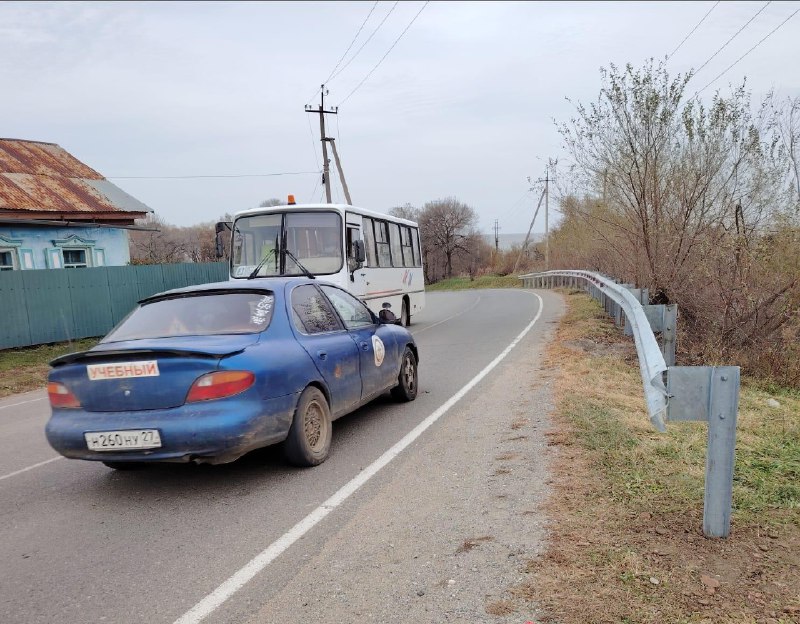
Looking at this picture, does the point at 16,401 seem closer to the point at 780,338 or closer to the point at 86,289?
the point at 86,289

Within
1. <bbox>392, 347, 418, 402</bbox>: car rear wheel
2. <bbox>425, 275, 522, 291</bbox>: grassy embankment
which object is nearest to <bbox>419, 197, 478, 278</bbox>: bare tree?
<bbox>425, 275, 522, 291</bbox>: grassy embankment

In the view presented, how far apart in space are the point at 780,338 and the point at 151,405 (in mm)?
9415

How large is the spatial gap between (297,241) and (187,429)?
7.89m

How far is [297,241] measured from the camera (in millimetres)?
11664

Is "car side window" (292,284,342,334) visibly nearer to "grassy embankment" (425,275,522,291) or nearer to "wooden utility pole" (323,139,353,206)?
"wooden utility pole" (323,139,353,206)

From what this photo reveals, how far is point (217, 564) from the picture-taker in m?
3.37

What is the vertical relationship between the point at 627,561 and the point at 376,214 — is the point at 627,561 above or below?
below

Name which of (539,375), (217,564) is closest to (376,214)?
(539,375)

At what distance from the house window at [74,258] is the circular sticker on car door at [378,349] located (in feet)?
57.6

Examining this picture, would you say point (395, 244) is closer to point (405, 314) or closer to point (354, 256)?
point (405, 314)

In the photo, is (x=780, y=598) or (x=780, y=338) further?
(x=780, y=338)

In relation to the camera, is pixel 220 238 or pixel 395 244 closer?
pixel 220 238

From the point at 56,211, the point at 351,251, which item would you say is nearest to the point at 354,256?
the point at 351,251

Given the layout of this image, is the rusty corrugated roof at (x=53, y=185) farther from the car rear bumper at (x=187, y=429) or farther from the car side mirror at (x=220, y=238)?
the car rear bumper at (x=187, y=429)
